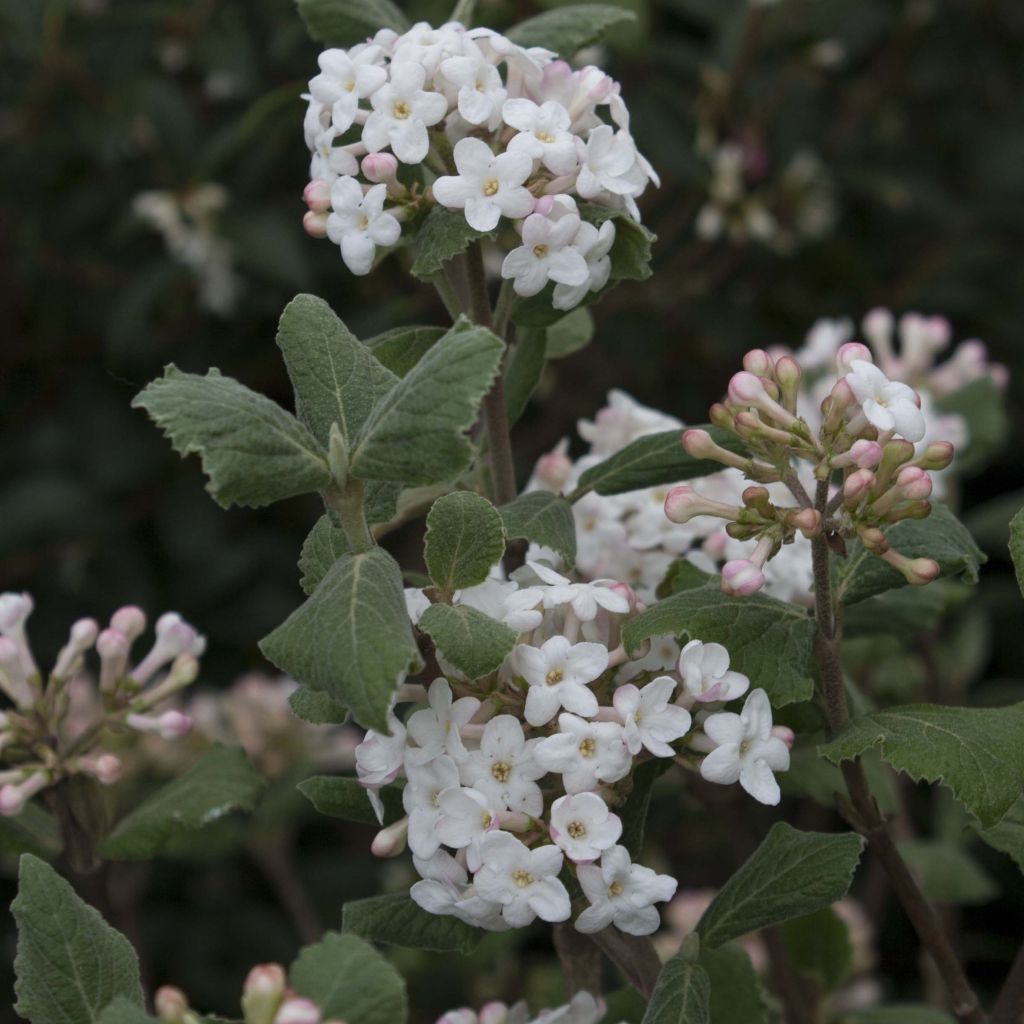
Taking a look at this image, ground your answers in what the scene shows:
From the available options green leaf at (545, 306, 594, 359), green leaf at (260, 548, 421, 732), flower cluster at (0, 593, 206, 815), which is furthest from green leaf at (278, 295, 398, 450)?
flower cluster at (0, 593, 206, 815)

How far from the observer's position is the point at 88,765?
142 centimetres

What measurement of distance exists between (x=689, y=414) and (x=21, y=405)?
1565 millimetres

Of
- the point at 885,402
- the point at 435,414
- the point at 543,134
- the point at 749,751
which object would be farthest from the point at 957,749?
the point at 543,134

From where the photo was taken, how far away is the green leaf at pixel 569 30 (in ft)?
4.52

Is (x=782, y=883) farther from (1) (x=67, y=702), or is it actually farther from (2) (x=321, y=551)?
(1) (x=67, y=702)

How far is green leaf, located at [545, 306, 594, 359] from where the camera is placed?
149cm

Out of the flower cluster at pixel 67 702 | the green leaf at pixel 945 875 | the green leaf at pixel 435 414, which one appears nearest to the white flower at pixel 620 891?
the green leaf at pixel 435 414

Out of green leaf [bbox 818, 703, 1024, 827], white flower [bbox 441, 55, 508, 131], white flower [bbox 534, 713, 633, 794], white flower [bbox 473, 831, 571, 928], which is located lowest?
white flower [bbox 473, 831, 571, 928]

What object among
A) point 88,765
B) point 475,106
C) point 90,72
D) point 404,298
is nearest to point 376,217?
point 475,106

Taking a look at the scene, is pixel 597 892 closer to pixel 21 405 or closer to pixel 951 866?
pixel 951 866

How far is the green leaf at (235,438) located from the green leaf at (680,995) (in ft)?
1.49

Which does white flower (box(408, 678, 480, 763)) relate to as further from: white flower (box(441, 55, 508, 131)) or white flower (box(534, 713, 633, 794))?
white flower (box(441, 55, 508, 131))

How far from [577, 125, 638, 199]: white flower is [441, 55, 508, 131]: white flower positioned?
0.27 ft

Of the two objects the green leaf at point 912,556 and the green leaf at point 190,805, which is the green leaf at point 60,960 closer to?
the green leaf at point 190,805
